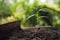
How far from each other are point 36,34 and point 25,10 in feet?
1.02

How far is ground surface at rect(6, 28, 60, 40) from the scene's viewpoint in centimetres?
111

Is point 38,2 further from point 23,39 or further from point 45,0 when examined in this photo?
point 23,39

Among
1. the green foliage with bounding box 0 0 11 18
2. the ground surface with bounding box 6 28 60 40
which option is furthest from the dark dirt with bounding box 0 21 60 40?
the green foliage with bounding box 0 0 11 18

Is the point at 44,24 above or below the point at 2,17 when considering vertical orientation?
below

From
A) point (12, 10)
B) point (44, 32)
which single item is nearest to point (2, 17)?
point (12, 10)

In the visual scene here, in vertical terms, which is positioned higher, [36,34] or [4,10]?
[4,10]

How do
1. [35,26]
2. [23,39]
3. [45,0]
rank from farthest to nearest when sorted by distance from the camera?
1. [45,0]
2. [35,26]
3. [23,39]

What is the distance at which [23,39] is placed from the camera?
42.7 inches

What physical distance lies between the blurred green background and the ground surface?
0.11 metres

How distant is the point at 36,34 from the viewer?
1.15 m

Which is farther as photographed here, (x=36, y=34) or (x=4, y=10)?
(x=4, y=10)

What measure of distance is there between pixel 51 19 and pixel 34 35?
0.30m

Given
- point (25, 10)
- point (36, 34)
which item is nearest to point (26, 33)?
point (36, 34)

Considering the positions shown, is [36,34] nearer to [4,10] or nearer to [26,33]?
[26,33]
